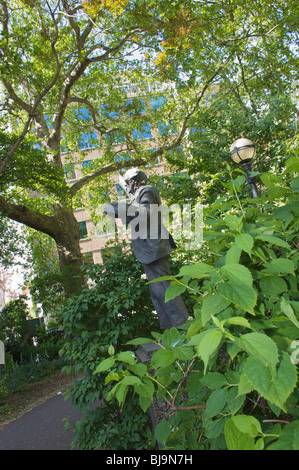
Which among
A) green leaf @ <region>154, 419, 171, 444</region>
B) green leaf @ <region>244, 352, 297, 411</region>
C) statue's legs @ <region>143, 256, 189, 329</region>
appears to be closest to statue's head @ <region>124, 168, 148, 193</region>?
statue's legs @ <region>143, 256, 189, 329</region>

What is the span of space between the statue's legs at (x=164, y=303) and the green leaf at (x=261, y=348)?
3.31 metres

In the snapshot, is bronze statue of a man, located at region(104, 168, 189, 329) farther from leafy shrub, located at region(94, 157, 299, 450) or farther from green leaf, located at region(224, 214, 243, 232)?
green leaf, located at region(224, 214, 243, 232)

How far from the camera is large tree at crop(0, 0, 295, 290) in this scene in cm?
805

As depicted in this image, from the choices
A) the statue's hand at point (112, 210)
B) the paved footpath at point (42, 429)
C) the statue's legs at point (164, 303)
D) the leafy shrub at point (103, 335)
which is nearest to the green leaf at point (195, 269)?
the leafy shrub at point (103, 335)

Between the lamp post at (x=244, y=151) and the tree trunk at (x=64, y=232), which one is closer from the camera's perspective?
the lamp post at (x=244, y=151)

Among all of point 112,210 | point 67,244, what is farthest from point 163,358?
point 67,244

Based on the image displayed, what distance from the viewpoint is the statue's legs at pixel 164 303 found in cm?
394

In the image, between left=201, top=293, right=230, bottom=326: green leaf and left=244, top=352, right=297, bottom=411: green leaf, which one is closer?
left=244, top=352, right=297, bottom=411: green leaf

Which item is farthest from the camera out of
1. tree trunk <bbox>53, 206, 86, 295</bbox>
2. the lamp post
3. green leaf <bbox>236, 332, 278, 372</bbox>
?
tree trunk <bbox>53, 206, 86, 295</bbox>

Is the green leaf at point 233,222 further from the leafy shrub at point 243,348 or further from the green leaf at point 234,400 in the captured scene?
the green leaf at point 234,400

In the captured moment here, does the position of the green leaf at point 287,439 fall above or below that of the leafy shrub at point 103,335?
above

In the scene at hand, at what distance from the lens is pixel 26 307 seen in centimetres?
1216
